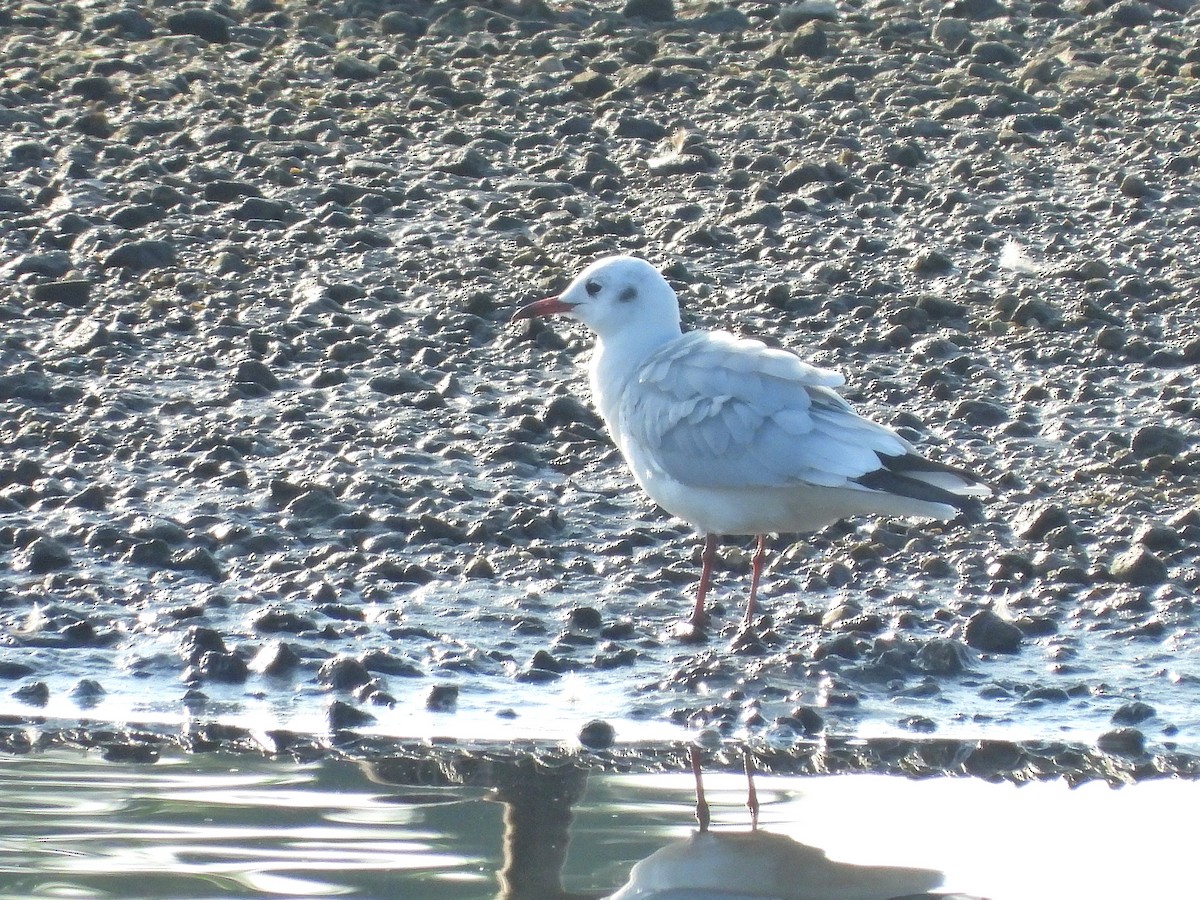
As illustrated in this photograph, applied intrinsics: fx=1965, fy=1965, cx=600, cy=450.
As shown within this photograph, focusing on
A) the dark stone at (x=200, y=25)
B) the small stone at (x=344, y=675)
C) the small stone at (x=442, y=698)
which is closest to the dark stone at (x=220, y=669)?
the small stone at (x=344, y=675)

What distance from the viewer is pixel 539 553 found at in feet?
22.3

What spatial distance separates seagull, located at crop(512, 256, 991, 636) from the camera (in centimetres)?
594

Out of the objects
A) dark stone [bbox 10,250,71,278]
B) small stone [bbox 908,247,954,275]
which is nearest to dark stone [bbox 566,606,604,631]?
small stone [bbox 908,247,954,275]

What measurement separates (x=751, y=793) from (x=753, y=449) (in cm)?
142

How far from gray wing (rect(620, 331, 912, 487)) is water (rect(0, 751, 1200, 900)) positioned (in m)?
1.20

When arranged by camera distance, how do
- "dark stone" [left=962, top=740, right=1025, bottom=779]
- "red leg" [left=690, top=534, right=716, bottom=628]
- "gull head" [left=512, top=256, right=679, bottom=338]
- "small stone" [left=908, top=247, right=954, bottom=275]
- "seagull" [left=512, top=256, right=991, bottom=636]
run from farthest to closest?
"small stone" [left=908, top=247, right=954, bottom=275]
"gull head" [left=512, top=256, right=679, bottom=338]
"red leg" [left=690, top=534, right=716, bottom=628]
"seagull" [left=512, top=256, right=991, bottom=636]
"dark stone" [left=962, top=740, right=1025, bottom=779]

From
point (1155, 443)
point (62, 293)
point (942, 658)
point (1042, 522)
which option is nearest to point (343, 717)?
point (942, 658)

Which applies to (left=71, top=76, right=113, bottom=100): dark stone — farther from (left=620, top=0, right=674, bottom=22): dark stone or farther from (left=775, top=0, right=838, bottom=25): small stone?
(left=775, top=0, right=838, bottom=25): small stone

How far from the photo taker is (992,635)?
604 centimetres

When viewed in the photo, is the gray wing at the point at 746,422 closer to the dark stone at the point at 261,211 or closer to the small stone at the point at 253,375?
the small stone at the point at 253,375

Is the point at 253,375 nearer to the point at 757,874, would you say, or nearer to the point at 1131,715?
the point at 1131,715

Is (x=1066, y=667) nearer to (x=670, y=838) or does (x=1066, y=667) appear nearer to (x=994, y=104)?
(x=670, y=838)

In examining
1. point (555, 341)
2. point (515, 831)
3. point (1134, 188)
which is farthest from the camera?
point (1134, 188)

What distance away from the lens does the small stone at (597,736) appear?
534 cm
